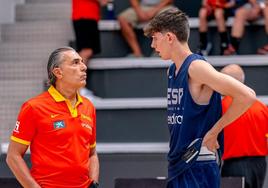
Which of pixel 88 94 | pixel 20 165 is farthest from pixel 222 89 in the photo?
pixel 88 94

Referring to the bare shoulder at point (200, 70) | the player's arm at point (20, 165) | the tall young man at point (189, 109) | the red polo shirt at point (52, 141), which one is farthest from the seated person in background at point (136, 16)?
the bare shoulder at point (200, 70)

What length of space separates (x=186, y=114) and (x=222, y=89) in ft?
0.85

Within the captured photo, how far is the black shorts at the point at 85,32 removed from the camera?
924cm

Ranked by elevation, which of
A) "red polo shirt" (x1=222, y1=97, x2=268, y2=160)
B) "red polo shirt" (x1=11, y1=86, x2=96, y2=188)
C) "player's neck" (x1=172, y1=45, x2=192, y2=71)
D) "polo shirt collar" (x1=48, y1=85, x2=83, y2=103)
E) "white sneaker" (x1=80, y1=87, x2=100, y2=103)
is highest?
"player's neck" (x1=172, y1=45, x2=192, y2=71)

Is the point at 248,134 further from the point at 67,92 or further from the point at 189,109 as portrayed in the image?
the point at 189,109

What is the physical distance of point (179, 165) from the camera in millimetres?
4758

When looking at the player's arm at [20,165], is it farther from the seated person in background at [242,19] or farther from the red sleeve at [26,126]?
the seated person in background at [242,19]

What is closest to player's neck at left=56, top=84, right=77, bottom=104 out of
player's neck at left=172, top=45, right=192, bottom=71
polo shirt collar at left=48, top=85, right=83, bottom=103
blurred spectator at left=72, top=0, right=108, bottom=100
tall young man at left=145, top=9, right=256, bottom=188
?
polo shirt collar at left=48, top=85, right=83, bottom=103

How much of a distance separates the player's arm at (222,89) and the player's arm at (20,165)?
118 centimetres

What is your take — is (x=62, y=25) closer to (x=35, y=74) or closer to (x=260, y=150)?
(x=35, y=74)

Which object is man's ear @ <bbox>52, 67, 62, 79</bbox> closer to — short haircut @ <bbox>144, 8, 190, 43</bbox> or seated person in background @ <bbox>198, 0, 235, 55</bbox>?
short haircut @ <bbox>144, 8, 190, 43</bbox>

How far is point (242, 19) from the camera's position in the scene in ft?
30.6

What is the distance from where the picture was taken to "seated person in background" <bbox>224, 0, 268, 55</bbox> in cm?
933

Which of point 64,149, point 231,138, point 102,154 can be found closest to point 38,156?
point 64,149
